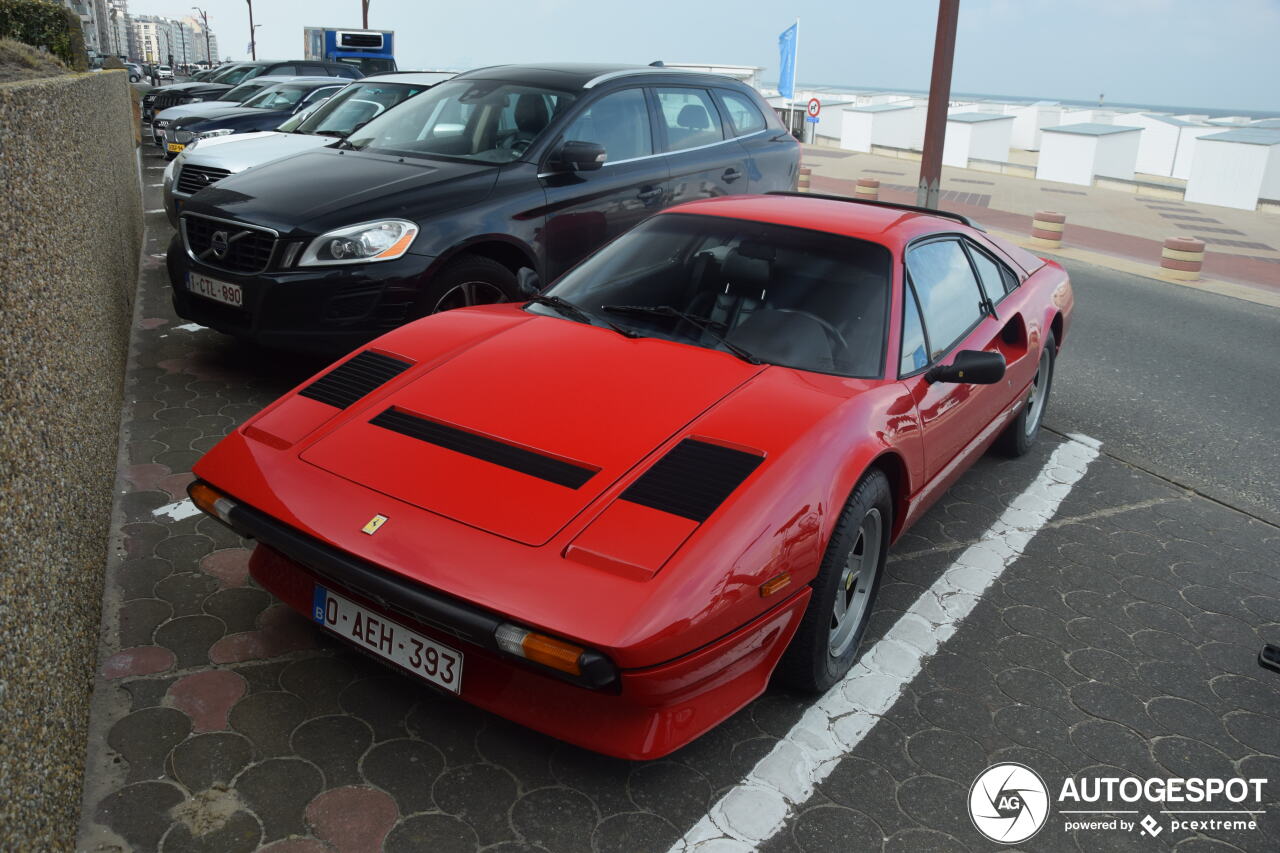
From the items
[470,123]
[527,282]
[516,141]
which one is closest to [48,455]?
[527,282]

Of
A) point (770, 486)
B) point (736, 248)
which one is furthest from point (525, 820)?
point (736, 248)

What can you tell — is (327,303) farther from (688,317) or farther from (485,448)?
(485,448)

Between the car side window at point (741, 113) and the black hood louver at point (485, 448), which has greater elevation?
the car side window at point (741, 113)

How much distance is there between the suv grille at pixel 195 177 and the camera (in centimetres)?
805

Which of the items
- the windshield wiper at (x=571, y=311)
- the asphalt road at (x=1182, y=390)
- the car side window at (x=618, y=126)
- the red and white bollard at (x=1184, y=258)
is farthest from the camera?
the red and white bollard at (x=1184, y=258)

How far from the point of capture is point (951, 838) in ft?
8.24

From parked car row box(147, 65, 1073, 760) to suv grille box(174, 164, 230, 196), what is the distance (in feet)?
8.68

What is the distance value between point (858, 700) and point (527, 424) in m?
1.34

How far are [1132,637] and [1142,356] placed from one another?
199 inches

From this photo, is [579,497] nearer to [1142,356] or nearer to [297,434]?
[297,434]

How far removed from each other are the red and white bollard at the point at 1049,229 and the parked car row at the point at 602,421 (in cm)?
897

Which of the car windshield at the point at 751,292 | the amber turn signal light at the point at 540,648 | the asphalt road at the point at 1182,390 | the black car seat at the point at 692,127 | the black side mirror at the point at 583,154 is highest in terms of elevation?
the black car seat at the point at 692,127

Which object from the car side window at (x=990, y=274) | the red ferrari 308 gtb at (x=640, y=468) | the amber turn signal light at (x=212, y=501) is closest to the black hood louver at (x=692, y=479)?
the red ferrari 308 gtb at (x=640, y=468)

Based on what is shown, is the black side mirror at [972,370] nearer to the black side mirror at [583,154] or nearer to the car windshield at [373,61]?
the black side mirror at [583,154]
